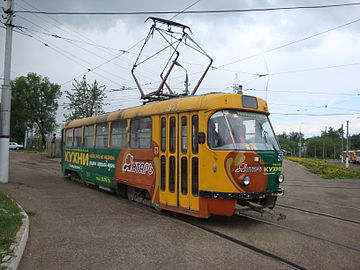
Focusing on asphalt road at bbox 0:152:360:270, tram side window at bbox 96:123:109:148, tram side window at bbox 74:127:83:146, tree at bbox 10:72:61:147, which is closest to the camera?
asphalt road at bbox 0:152:360:270

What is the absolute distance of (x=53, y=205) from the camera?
900 cm

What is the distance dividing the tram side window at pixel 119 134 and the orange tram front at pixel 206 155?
699mm

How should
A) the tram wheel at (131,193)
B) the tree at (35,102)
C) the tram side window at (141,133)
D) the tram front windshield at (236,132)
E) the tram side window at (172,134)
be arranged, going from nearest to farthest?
1. the tram front windshield at (236,132)
2. the tram side window at (172,134)
3. the tram side window at (141,133)
4. the tram wheel at (131,193)
5. the tree at (35,102)

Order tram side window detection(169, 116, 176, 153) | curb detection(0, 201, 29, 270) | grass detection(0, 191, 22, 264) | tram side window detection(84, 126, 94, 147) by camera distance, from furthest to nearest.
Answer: tram side window detection(84, 126, 94, 147) < tram side window detection(169, 116, 176, 153) < grass detection(0, 191, 22, 264) < curb detection(0, 201, 29, 270)

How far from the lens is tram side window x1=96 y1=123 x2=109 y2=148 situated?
1129 cm

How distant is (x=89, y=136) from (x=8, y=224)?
23.0 ft

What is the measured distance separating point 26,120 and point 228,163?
52.3 m

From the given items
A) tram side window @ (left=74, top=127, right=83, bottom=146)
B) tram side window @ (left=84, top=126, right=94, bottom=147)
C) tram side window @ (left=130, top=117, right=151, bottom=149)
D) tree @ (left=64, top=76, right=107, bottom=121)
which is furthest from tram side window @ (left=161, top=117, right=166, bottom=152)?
tree @ (left=64, top=76, right=107, bottom=121)

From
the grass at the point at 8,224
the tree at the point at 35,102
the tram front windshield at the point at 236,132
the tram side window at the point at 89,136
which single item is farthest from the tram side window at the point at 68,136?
the tree at the point at 35,102

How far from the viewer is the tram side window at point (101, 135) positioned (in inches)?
444

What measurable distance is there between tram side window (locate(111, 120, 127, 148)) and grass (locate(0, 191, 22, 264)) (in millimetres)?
3405

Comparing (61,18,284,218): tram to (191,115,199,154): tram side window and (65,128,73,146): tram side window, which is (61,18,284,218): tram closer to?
(191,115,199,154): tram side window

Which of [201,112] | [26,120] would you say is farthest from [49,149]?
[201,112]

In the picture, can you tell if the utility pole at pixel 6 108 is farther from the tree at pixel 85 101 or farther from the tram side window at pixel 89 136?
the tree at pixel 85 101
